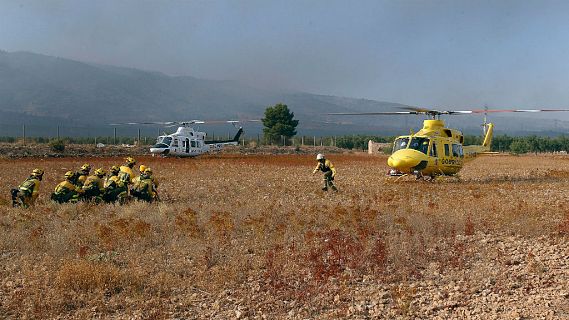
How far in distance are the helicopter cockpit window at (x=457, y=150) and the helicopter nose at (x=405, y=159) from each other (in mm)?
2474

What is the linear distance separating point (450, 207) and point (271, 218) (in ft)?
17.4

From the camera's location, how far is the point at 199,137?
44094 mm

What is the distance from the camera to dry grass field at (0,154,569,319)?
23.8ft

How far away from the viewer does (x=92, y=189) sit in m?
15.3

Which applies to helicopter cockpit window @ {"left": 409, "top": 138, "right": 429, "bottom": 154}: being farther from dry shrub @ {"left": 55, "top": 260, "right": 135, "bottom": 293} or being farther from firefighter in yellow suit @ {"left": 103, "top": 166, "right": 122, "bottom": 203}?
dry shrub @ {"left": 55, "top": 260, "right": 135, "bottom": 293}

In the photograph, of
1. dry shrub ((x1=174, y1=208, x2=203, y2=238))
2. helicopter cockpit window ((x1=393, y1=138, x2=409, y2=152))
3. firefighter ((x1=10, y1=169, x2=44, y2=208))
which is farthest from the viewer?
helicopter cockpit window ((x1=393, y1=138, x2=409, y2=152))

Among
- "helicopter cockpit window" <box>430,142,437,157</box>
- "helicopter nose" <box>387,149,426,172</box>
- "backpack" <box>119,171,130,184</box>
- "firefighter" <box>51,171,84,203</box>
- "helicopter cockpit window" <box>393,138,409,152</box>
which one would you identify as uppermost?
"helicopter cockpit window" <box>393,138,409,152</box>

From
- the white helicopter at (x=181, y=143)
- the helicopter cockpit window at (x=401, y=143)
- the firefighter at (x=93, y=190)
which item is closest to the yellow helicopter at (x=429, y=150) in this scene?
the helicopter cockpit window at (x=401, y=143)

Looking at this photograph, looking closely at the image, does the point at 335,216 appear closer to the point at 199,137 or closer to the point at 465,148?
the point at 465,148

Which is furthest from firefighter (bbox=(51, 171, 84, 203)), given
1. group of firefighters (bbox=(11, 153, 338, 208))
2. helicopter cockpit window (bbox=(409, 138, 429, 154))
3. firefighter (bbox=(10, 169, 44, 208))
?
helicopter cockpit window (bbox=(409, 138, 429, 154))

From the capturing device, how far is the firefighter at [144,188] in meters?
15.7

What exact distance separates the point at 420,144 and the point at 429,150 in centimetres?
42

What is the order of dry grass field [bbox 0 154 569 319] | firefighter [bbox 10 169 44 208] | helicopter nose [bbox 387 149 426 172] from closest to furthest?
dry grass field [bbox 0 154 569 319]
firefighter [bbox 10 169 44 208]
helicopter nose [bbox 387 149 426 172]

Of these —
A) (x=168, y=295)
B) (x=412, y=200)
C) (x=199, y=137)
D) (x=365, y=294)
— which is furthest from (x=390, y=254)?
(x=199, y=137)
